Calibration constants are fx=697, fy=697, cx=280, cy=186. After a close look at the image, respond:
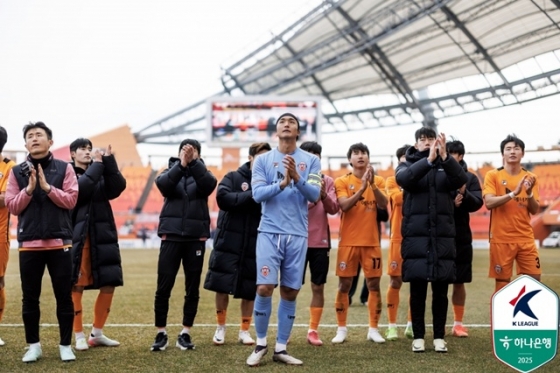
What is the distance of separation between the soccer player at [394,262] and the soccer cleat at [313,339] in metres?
0.77

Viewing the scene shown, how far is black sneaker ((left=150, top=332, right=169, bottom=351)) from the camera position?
250 inches

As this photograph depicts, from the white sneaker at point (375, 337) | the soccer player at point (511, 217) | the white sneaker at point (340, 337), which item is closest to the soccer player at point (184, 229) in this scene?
the white sneaker at point (340, 337)

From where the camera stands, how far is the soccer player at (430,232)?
6.25 metres

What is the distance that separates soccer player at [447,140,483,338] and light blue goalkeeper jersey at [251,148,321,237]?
2.02 meters

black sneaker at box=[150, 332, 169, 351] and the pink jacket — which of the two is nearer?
black sneaker at box=[150, 332, 169, 351]

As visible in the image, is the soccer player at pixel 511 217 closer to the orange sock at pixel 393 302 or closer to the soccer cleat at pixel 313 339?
the orange sock at pixel 393 302

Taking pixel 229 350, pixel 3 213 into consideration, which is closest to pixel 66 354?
pixel 229 350

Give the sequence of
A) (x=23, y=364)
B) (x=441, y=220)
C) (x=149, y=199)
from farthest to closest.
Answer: (x=149, y=199) → (x=441, y=220) → (x=23, y=364)

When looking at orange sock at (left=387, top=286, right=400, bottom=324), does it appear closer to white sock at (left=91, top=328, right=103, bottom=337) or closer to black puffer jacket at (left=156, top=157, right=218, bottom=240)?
black puffer jacket at (left=156, top=157, right=218, bottom=240)

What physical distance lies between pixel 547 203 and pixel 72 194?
115 feet

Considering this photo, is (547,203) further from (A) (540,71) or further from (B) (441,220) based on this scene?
(B) (441,220)

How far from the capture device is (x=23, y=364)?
5637 mm

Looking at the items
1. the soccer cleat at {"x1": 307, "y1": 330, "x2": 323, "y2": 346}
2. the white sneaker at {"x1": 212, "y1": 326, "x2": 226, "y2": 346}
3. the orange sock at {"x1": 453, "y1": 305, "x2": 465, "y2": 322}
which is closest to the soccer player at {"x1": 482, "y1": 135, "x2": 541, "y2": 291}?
the orange sock at {"x1": 453, "y1": 305, "x2": 465, "y2": 322}

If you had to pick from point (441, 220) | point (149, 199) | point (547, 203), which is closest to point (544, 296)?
point (441, 220)
